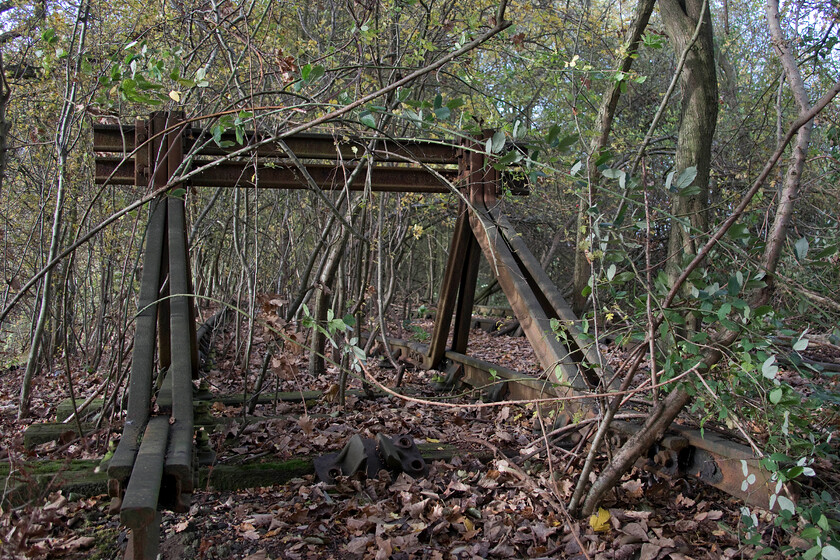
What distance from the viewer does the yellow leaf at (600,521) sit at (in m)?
3.27

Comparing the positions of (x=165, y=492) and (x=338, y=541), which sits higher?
(x=165, y=492)

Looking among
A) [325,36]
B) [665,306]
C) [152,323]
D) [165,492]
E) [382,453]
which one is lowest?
[382,453]

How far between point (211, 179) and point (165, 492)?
366 centimetres

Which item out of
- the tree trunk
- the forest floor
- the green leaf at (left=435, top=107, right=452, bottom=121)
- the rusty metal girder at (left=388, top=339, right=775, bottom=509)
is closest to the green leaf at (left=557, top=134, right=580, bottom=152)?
the green leaf at (left=435, top=107, right=452, bottom=121)

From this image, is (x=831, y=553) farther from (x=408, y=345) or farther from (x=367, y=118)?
(x=408, y=345)

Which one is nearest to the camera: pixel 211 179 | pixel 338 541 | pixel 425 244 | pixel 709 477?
pixel 338 541

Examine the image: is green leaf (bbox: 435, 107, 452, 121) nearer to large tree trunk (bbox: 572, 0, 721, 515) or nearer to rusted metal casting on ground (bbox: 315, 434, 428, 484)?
rusted metal casting on ground (bbox: 315, 434, 428, 484)

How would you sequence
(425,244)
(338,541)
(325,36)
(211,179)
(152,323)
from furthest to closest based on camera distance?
(425,244)
(325,36)
(211,179)
(152,323)
(338,541)

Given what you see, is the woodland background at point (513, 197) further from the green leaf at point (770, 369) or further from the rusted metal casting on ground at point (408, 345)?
the rusted metal casting on ground at point (408, 345)

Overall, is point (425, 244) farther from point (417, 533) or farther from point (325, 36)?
point (417, 533)

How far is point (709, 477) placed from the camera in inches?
140

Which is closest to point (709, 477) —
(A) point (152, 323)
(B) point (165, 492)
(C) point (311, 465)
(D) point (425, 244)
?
(C) point (311, 465)

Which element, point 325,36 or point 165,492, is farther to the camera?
point 325,36

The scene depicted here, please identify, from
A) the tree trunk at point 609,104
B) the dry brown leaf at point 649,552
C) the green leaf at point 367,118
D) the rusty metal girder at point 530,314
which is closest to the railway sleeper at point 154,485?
the green leaf at point 367,118
